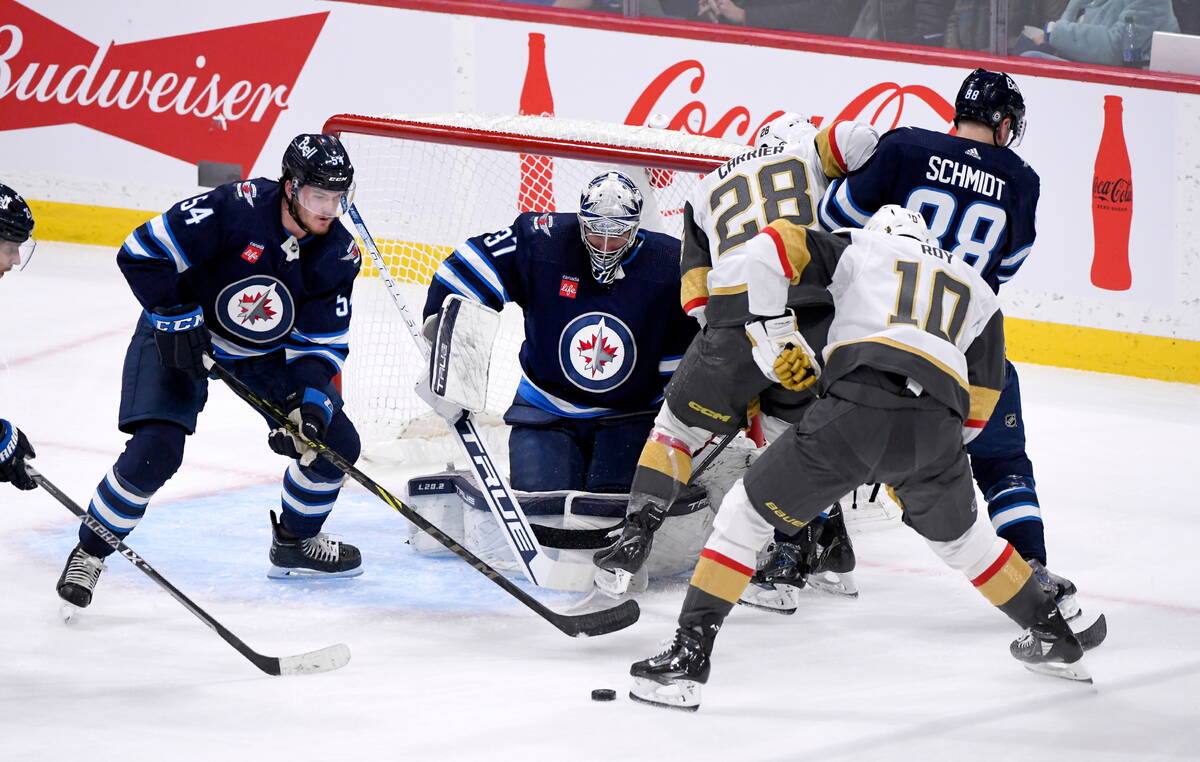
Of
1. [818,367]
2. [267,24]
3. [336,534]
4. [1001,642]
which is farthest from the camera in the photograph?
[267,24]

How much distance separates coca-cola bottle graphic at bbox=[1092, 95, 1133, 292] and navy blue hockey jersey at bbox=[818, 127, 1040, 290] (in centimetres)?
219

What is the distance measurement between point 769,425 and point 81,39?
432cm

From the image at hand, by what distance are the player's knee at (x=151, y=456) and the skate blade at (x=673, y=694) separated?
3.81 feet

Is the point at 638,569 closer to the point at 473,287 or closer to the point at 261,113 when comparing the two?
the point at 473,287

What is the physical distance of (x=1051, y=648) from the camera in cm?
301

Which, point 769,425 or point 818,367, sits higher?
point 818,367

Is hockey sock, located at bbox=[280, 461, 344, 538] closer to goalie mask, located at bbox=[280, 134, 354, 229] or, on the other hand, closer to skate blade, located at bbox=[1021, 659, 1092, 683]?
goalie mask, located at bbox=[280, 134, 354, 229]

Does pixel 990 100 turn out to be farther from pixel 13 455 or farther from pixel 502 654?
pixel 13 455

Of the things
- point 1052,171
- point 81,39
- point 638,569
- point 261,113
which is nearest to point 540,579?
point 638,569

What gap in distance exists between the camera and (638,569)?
3320 millimetres

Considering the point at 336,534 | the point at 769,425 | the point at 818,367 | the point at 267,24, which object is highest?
the point at 267,24

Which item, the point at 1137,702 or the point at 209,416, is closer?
the point at 1137,702

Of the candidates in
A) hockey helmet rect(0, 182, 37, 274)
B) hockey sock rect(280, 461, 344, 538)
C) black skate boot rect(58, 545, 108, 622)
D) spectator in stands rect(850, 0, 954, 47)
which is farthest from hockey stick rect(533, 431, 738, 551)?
spectator in stands rect(850, 0, 954, 47)

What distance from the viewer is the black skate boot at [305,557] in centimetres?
356
